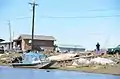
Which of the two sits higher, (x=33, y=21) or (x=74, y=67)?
A: (x=33, y=21)

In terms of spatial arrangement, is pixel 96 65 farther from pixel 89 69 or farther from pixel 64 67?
pixel 64 67

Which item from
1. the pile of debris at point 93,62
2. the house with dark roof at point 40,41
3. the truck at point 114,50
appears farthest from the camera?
the house with dark roof at point 40,41

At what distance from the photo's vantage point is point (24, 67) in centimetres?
2598

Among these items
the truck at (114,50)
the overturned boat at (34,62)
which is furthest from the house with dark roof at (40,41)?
the overturned boat at (34,62)

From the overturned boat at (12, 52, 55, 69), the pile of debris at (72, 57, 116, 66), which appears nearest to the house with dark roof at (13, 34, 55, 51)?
the overturned boat at (12, 52, 55, 69)

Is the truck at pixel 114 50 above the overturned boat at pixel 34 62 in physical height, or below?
above

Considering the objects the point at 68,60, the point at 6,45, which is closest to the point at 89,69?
the point at 68,60

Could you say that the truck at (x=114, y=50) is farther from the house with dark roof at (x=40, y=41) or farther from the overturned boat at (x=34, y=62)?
the house with dark roof at (x=40, y=41)

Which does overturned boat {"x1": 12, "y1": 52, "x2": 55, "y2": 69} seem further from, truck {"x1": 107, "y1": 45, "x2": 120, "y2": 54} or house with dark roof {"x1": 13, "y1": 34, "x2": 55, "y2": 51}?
house with dark roof {"x1": 13, "y1": 34, "x2": 55, "y2": 51}

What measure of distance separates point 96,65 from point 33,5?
1612 cm

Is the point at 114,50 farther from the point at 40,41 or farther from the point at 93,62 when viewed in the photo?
the point at 40,41

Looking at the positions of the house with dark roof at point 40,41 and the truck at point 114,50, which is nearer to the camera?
the truck at point 114,50

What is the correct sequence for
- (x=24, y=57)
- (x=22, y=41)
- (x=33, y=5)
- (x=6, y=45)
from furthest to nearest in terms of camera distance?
1. (x=6, y=45)
2. (x=22, y=41)
3. (x=33, y=5)
4. (x=24, y=57)

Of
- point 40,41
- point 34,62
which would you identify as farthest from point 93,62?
point 40,41
